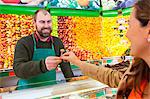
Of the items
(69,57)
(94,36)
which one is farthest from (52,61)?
(94,36)

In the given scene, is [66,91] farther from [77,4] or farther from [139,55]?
[139,55]

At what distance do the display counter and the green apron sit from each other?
0.10 feet

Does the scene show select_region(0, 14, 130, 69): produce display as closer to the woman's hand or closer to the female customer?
the woman's hand

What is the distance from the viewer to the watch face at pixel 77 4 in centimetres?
173

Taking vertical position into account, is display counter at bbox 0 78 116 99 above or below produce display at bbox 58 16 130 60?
below

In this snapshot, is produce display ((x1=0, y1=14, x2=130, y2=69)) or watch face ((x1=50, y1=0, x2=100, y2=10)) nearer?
produce display ((x1=0, y1=14, x2=130, y2=69))

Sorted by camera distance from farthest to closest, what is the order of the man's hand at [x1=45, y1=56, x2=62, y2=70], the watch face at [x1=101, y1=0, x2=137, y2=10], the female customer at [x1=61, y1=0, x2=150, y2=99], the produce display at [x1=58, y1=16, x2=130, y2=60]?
1. the watch face at [x1=101, y1=0, x2=137, y2=10]
2. the produce display at [x1=58, y1=16, x2=130, y2=60]
3. the man's hand at [x1=45, y1=56, x2=62, y2=70]
4. the female customer at [x1=61, y1=0, x2=150, y2=99]

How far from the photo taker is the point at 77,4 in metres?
1.86

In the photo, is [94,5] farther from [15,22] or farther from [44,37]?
[15,22]

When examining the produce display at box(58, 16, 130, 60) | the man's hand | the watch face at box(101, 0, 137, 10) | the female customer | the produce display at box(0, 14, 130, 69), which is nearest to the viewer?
the female customer

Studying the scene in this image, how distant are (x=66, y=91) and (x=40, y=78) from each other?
0.21 m

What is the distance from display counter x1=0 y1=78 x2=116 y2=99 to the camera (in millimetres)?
1571

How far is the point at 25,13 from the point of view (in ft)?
5.19

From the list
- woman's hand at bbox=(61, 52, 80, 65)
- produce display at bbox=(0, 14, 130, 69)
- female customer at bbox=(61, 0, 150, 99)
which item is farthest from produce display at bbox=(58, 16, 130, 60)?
female customer at bbox=(61, 0, 150, 99)
